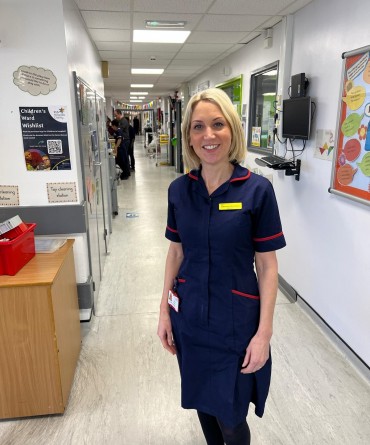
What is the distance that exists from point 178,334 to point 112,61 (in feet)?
17.4

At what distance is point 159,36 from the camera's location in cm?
394

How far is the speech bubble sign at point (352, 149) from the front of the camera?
2223mm

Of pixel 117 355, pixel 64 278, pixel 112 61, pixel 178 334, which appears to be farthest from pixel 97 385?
pixel 112 61

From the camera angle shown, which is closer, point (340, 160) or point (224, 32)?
point (340, 160)

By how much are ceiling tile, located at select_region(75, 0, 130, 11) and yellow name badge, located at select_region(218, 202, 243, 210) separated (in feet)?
7.65

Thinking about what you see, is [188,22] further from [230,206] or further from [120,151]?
[120,151]

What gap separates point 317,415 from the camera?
1.96 m

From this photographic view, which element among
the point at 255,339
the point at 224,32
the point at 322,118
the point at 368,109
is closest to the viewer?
the point at 255,339

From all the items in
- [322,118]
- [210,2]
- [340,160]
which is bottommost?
[340,160]

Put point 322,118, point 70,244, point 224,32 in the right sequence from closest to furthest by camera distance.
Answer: point 70,244
point 322,118
point 224,32

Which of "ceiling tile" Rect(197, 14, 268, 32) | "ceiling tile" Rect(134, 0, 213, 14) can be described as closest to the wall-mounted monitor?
"ceiling tile" Rect(197, 14, 268, 32)

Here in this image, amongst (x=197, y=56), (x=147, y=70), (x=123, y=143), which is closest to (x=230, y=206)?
(x=197, y=56)

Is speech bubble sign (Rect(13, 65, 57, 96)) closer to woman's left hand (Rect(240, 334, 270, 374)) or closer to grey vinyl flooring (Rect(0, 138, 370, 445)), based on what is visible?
grey vinyl flooring (Rect(0, 138, 370, 445))

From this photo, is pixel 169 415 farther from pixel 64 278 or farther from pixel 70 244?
pixel 70 244
